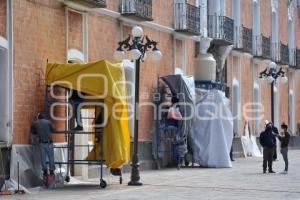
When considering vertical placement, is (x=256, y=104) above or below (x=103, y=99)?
above

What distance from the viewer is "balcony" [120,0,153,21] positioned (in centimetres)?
2470

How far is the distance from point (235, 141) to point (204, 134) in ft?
27.1

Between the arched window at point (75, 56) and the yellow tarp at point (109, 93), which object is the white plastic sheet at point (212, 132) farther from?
the yellow tarp at point (109, 93)

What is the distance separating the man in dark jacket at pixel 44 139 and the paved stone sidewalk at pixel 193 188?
2.44ft

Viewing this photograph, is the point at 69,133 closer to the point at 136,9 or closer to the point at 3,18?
the point at 3,18

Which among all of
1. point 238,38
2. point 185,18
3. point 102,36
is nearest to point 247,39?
point 238,38

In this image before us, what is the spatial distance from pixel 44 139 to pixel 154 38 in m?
9.37

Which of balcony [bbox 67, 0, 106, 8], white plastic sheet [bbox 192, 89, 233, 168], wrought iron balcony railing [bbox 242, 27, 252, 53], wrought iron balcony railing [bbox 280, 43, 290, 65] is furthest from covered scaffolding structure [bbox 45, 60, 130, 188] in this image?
wrought iron balcony railing [bbox 280, 43, 290, 65]

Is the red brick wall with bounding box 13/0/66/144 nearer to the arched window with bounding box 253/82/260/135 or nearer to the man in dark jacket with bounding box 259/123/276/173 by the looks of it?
the man in dark jacket with bounding box 259/123/276/173

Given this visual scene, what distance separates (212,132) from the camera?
2773cm

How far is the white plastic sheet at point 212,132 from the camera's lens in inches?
1091

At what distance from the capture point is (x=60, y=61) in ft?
69.1

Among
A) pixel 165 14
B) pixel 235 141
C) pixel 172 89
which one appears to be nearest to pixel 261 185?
pixel 172 89

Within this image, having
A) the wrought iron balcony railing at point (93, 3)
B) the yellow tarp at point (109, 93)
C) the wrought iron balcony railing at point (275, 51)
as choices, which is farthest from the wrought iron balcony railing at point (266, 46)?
the yellow tarp at point (109, 93)
